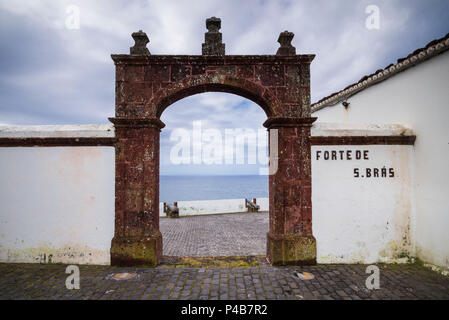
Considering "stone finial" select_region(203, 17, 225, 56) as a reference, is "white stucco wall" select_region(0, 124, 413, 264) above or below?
below

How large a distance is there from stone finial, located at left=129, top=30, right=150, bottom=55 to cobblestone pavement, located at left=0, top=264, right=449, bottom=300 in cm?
479

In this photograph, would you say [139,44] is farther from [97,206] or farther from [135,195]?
[97,206]

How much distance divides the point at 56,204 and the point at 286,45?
6.29 meters

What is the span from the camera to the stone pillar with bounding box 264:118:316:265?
4.77 metres

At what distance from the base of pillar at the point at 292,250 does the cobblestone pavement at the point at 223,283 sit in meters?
0.16

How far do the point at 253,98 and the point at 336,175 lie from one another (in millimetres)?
2616

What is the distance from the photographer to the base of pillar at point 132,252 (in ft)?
15.5

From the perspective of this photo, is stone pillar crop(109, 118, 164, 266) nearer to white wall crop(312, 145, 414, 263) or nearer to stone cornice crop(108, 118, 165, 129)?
stone cornice crop(108, 118, 165, 129)

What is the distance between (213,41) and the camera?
4.93 meters

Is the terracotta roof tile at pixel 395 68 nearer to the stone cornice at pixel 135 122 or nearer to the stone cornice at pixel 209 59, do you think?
the stone cornice at pixel 209 59

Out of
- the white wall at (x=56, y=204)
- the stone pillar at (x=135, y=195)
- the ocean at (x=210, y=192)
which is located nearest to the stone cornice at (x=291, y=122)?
the stone pillar at (x=135, y=195)

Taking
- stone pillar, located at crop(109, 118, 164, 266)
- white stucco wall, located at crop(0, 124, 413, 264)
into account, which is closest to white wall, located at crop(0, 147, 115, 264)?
white stucco wall, located at crop(0, 124, 413, 264)

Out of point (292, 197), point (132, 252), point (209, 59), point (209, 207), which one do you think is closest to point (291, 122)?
point (292, 197)
